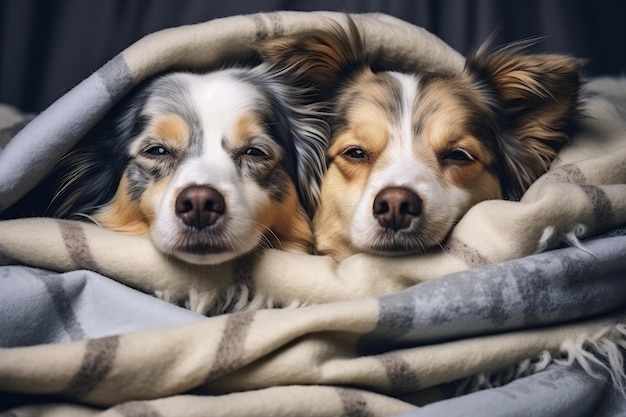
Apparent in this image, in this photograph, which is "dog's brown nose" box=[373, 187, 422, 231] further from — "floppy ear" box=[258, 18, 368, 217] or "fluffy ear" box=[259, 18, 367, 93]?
"fluffy ear" box=[259, 18, 367, 93]

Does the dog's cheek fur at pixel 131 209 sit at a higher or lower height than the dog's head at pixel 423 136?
lower

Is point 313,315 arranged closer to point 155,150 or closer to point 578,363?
point 578,363

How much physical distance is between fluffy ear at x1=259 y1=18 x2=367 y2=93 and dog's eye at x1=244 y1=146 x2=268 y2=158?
25 centimetres

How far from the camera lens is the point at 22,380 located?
1091 millimetres

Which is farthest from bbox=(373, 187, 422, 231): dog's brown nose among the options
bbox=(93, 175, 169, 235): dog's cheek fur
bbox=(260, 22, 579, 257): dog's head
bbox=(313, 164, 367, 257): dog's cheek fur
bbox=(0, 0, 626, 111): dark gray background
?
bbox=(0, 0, 626, 111): dark gray background

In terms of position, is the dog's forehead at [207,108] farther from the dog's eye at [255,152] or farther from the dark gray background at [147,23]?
the dark gray background at [147,23]

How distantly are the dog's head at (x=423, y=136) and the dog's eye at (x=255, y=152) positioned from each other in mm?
171

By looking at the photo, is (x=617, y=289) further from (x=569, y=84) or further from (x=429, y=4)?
(x=429, y=4)

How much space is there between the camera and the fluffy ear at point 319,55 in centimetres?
175

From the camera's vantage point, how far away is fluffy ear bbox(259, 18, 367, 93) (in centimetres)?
175

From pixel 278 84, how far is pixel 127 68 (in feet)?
1.15

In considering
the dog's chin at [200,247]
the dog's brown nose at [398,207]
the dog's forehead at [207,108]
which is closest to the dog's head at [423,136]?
the dog's brown nose at [398,207]

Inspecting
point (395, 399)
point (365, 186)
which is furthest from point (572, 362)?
point (365, 186)

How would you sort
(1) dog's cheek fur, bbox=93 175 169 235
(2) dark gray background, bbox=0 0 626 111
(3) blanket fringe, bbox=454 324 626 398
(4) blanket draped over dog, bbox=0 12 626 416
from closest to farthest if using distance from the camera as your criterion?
(4) blanket draped over dog, bbox=0 12 626 416
(3) blanket fringe, bbox=454 324 626 398
(1) dog's cheek fur, bbox=93 175 169 235
(2) dark gray background, bbox=0 0 626 111
